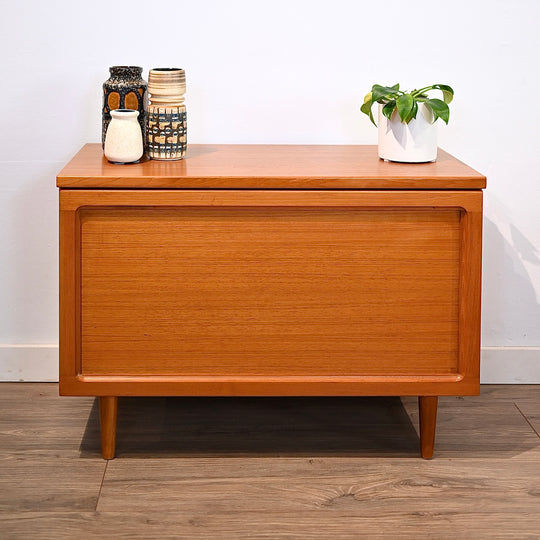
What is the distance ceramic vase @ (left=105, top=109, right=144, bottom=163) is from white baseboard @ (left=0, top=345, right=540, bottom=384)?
640 mm

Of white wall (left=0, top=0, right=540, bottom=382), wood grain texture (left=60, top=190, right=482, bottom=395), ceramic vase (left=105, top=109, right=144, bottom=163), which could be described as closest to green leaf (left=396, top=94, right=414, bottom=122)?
wood grain texture (left=60, top=190, right=482, bottom=395)

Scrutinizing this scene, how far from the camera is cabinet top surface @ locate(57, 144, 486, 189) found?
162 cm

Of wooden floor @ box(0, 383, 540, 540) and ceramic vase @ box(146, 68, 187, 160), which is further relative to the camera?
ceramic vase @ box(146, 68, 187, 160)

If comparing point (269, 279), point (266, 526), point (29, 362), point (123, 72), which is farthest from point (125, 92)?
point (266, 526)

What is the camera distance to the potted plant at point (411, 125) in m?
1.72

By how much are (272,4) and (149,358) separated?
33.3 inches

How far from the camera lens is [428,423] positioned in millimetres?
1779

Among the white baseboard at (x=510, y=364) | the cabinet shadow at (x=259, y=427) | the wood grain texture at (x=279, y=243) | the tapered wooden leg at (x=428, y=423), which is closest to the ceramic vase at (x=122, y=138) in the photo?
the wood grain texture at (x=279, y=243)

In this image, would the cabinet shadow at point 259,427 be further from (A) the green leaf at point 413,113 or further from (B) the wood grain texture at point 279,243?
(A) the green leaf at point 413,113

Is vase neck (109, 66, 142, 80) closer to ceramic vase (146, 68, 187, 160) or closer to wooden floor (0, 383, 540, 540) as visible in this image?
ceramic vase (146, 68, 187, 160)

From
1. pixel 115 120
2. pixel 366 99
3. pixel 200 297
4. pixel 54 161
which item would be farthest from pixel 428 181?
pixel 54 161

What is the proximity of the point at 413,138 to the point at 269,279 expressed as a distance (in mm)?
398

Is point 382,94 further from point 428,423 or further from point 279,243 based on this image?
point 428,423

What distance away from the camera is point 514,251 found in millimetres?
2141
